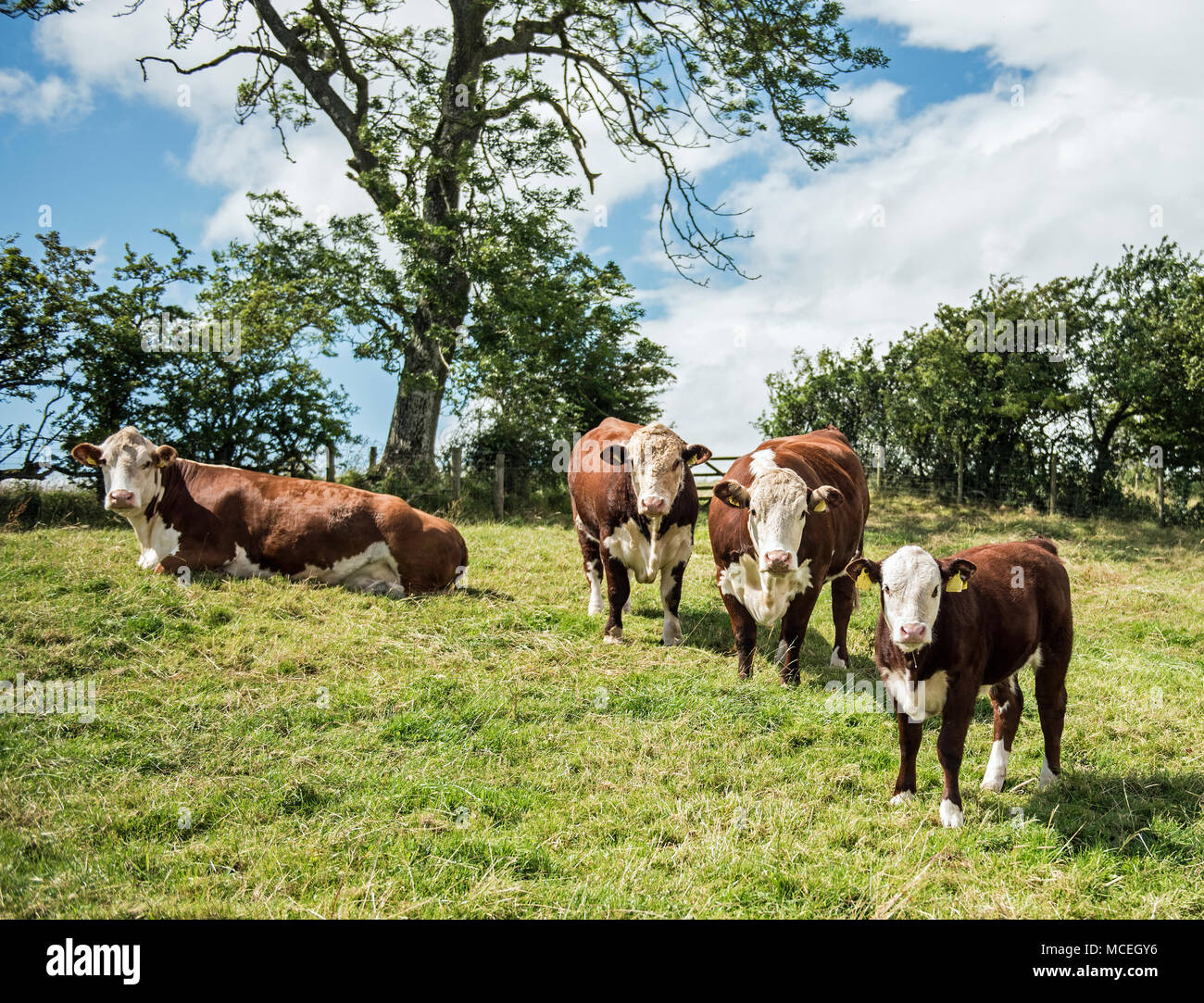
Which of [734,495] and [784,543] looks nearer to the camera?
[784,543]

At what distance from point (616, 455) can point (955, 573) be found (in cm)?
401

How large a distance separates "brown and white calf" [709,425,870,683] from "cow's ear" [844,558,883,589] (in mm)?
1082

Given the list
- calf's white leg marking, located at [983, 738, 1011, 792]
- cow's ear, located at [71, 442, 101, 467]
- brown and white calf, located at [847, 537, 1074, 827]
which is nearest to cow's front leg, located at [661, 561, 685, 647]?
brown and white calf, located at [847, 537, 1074, 827]

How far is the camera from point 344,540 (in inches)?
350

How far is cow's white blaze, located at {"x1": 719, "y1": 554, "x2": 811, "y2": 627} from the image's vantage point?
6801 mm

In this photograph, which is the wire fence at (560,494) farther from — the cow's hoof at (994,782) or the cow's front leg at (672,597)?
the cow's hoof at (994,782)

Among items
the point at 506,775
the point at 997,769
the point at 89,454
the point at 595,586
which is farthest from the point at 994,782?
the point at 89,454

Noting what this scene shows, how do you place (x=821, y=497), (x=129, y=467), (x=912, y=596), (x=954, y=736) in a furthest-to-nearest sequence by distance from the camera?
(x=129, y=467)
(x=821, y=497)
(x=954, y=736)
(x=912, y=596)

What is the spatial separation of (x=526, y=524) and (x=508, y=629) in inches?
363

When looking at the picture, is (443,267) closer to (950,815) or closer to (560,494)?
(560,494)

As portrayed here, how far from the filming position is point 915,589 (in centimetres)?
452

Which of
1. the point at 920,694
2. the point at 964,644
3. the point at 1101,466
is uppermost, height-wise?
the point at 1101,466

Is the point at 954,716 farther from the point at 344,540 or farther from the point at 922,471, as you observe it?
the point at 922,471

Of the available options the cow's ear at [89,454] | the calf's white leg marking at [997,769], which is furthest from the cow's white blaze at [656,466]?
the cow's ear at [89,454]
